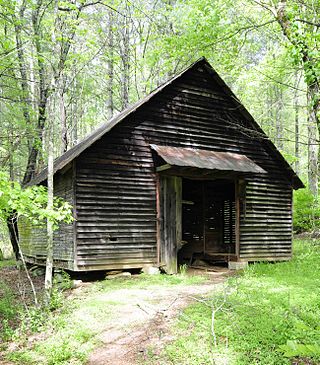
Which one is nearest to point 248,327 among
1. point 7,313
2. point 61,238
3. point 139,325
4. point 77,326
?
point 139,325

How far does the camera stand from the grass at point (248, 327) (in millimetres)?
5430

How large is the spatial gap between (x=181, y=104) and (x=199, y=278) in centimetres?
557

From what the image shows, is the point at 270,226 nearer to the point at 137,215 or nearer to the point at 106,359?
the point at 137,215

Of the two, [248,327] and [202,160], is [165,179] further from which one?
[248,327]

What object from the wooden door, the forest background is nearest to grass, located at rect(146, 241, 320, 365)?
the forest background

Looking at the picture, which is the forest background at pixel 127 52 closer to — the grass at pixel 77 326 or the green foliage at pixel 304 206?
the green foliage at pixel 304 206

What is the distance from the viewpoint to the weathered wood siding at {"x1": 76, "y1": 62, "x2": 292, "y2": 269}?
1078 centimetres

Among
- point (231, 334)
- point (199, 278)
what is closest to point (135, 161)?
point (199, 278)

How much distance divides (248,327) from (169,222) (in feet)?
19.9

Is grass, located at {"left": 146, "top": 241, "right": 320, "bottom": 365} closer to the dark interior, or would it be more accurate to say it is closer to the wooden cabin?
the wooden cabin

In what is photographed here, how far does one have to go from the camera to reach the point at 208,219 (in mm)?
16047

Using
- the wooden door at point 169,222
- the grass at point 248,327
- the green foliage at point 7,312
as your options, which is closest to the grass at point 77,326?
the green foliage at point 7,312

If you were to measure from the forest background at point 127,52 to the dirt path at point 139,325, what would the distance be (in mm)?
3688

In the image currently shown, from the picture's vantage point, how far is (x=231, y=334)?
5.92m
